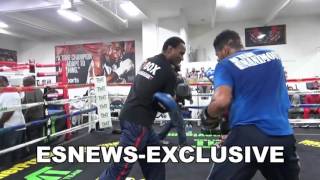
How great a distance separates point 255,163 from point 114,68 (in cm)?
965

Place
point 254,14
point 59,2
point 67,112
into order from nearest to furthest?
point 67,112, point 59,2, point 254,14

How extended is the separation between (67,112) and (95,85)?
0.90 m

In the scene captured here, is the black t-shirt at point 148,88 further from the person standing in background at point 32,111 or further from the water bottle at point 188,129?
the water bottle at point 188,129

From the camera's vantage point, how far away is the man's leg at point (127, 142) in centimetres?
190

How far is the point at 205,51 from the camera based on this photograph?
10.1 meters

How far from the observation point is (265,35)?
969 cm

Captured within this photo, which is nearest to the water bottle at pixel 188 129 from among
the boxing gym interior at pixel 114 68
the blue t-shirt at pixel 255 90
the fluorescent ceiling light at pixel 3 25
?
the boxing gym interior at pixel 114 68

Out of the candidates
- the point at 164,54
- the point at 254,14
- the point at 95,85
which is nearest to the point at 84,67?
the point at 95,85

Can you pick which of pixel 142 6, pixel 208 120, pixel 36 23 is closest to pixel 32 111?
pixel 208 120

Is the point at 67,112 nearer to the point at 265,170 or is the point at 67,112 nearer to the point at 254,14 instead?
the point at 265,170

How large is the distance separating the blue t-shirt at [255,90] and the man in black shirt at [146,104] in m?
0.60

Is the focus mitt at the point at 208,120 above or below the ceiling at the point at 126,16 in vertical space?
below

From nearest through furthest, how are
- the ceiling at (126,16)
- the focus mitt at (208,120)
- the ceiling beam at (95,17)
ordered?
the focus mitt at (208,120)
the ceiling at (126,16)
the ceiling beam at (95,17)

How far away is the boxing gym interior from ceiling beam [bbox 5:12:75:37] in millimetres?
30
